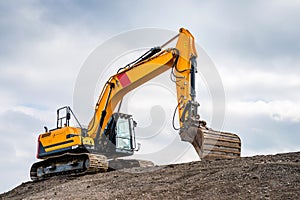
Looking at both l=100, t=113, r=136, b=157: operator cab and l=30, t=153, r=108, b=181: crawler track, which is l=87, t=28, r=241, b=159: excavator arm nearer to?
l=100, t=113, r=136, b=157: operator cab

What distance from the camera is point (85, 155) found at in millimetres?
13414

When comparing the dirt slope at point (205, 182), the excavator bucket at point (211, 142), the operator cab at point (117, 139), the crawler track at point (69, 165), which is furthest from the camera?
the operator cab at point (117, 139)

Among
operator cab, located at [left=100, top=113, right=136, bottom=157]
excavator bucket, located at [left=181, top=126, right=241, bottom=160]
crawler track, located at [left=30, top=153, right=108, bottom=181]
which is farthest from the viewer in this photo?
operator cab, located at [left=100, top=113, right=136, bottom=157]

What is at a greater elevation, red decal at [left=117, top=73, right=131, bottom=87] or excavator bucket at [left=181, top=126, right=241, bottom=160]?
red decal at [left=117, top=73, right=131, bottom=87]

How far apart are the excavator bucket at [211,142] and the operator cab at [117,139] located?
167 inches

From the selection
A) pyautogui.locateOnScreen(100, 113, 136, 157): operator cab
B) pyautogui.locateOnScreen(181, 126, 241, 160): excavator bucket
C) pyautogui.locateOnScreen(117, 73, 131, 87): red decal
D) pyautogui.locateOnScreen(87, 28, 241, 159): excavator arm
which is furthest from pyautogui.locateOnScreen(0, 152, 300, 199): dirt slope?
pyautogui.locateOnScreen(117, 73, 131, 87): red decal

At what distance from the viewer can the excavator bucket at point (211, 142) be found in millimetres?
10008

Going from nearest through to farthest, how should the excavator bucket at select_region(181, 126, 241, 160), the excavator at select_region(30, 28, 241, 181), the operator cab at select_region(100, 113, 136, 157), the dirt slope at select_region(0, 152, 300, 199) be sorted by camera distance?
the dirt slope at select_region(0, 152, 300, 199)
the excavator bucket at select_region(181, 126, 241, 160)
the excavator at select_region(30, 28, 241, 181)
the operator cab at select_region(100, 113, 136, 157)

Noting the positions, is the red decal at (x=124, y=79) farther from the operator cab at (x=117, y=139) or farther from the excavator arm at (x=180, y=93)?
the operator cab at (x=117, y=139)

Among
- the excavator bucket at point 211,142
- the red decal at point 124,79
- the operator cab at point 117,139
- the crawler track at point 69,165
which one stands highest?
the red decal at point 124,79

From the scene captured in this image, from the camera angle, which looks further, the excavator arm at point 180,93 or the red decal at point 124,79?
the red decal at point 124,79

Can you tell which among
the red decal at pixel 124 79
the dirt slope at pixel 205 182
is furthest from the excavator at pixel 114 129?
the dirt slope at pixel 205 182

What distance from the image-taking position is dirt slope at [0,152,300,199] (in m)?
7.19

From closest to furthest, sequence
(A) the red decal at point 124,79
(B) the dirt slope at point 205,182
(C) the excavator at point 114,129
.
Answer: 1. (B) the dirt slope at point 205,182
2. (C) the excavator at point 114,129
3. (A) the red decal at point 124,79
